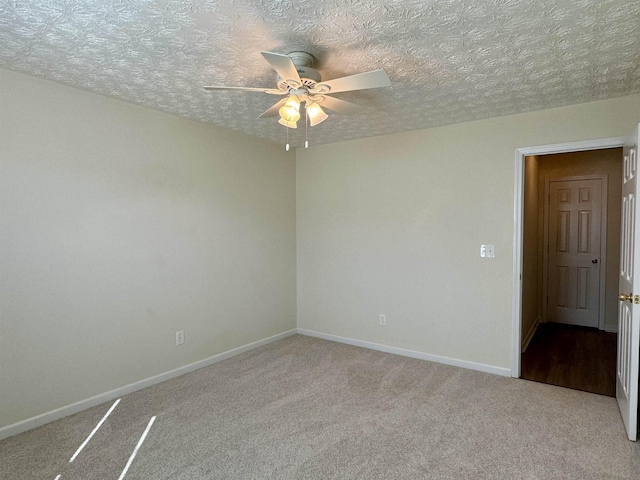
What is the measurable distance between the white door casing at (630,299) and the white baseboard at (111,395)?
3.17m

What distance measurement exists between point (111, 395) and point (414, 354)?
2.74 m

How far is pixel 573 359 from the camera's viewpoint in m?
3.88

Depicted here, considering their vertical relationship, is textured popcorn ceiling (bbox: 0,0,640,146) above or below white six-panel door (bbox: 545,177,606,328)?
above

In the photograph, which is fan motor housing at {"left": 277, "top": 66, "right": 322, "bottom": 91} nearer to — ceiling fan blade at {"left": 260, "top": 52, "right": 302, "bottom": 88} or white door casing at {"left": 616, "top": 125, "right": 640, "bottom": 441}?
ceiling fan blade at {"left": 260, "top": 52, "right": 302, "bottom": 88}

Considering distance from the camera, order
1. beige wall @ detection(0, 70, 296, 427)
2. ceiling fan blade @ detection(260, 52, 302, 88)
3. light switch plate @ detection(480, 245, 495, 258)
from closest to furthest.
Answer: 1. ceiling fan blade @ detection(260, 52, 302, 88)
2. beige wall @ detection(0, 70, 296, 427)
3. light switch plate @ detection(480, 245, 495, 258)

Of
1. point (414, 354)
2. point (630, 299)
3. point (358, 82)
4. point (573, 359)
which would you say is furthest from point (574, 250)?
point (358, 82)

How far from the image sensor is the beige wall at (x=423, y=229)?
3396 mm

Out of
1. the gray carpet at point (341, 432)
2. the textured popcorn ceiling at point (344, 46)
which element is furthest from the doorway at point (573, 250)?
the textured popcorn ceiling at point (344, 46)

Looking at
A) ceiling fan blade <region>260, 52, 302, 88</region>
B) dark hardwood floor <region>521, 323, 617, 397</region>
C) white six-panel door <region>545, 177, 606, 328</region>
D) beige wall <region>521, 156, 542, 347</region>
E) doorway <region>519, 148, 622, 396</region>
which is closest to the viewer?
ceiling fan blade <region>260, 52, 302, 88</region>

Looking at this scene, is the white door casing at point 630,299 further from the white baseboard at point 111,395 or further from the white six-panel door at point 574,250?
the white baseboard at point 111,395

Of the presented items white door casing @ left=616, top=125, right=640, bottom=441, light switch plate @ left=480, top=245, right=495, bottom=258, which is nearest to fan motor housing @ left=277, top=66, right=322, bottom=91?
white door casing @ left=616, top=125, right=640, bottom=441

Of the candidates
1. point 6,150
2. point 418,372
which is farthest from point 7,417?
point 418,372

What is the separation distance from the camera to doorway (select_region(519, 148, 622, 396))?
4586 mm

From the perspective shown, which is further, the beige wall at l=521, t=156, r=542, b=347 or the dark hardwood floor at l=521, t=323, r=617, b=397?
the beige wall at l=521, t=156, r=542, b=347
